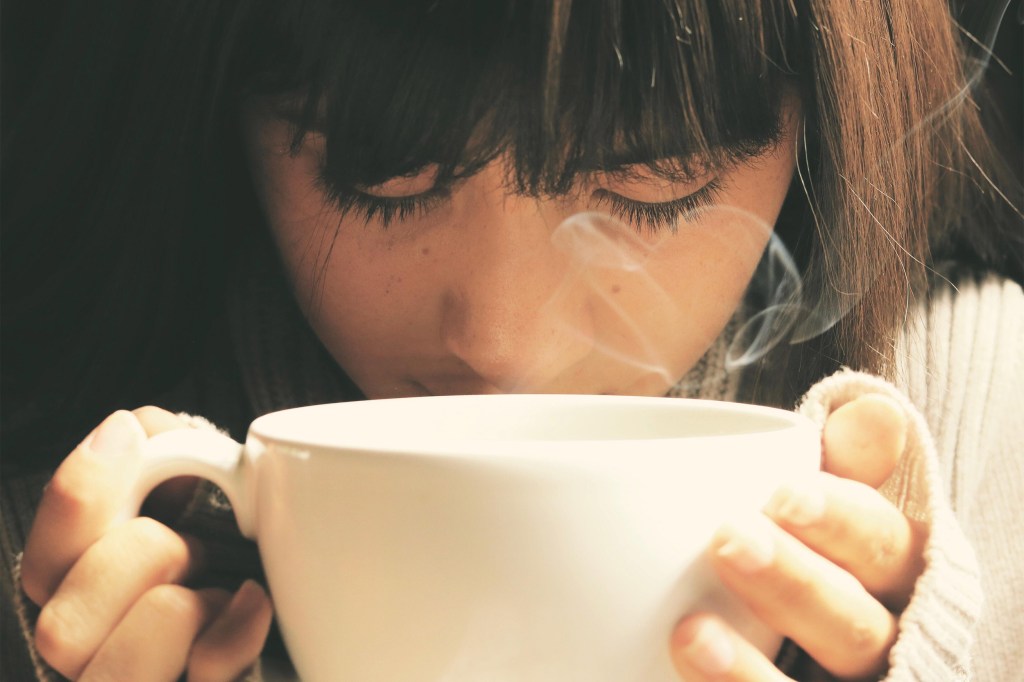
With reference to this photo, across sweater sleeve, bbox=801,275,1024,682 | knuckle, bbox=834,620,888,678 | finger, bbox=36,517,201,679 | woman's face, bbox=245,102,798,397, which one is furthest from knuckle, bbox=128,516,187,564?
sweater sleeve, bbox=801,275,1024,682

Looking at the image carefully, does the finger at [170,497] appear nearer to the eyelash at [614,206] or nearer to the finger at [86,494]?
the finger at [86,494]

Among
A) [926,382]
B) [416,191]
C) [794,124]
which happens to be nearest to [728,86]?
[794,124]

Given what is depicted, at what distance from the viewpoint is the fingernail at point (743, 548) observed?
39 cm

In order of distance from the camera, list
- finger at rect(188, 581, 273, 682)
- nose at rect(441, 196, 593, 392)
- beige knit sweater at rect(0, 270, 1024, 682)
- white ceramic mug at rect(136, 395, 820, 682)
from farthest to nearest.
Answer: beige knit sweater at rect(0, 270, 1024, 682) → nose at rect(441, 196, 593, 392) → finger at rect(188, 581, 273, 682) → white ceramic mug at rect(136, 395, 820, 682)

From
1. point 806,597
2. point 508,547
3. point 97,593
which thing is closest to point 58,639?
point 97,593

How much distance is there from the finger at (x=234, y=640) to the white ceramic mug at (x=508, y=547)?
61 millimetres

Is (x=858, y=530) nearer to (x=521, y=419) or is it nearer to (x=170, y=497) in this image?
(x=521, y=419)

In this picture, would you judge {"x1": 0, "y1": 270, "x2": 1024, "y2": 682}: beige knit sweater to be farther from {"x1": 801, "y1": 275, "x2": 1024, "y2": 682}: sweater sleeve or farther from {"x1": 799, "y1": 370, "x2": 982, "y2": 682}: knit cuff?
{"x1": 799, "y1": 370, "x2": 982, "y2": 682}: knit cuff


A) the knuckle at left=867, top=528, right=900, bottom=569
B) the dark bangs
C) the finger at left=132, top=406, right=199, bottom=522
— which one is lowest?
the finger at left=132, top=406, right=199, bottom=522

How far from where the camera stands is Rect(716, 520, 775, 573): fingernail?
39 cm

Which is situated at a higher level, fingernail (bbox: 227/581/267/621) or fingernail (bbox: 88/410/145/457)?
fingernail (bbox: 88/410/145/457)

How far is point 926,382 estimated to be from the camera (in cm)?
94

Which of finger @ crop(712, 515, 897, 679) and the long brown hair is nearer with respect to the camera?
finger @ crop(712, 515, 897, 679)

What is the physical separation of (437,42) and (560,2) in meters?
0.07
